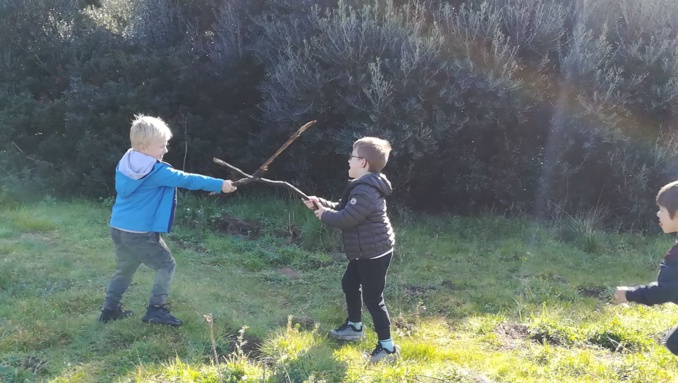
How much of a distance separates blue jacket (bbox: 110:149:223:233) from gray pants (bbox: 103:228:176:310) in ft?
0.30

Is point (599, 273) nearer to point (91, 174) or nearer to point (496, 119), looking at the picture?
point (496, 119)

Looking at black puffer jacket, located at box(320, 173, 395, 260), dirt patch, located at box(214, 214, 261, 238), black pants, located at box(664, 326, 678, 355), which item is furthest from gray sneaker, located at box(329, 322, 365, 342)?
dirt patch, located at box(214, 214, 261, 238)

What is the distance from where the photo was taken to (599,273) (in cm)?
709

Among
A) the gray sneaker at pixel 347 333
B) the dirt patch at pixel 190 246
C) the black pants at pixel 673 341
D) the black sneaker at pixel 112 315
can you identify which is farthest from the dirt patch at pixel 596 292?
the black sneaker at pixel 112 315

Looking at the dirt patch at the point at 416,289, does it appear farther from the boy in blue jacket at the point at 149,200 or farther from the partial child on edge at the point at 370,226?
the boy in blue jacket at the point at 149,200

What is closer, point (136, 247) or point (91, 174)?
point (136, 247)

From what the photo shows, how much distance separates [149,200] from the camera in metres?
4.75

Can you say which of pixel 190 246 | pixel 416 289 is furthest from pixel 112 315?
pixel 416 289

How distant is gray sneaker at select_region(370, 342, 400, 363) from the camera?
14.3 feet

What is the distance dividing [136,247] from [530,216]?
653 cm

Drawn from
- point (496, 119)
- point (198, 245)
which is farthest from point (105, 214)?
point (496, 119)

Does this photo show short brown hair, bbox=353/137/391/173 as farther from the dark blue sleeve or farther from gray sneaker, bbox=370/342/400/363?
gray sneaker, bbox=370/342/400/363

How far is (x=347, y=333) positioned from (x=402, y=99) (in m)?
4.43

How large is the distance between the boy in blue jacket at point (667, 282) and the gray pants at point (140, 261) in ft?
10.6
